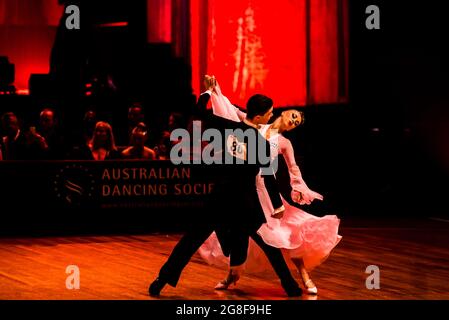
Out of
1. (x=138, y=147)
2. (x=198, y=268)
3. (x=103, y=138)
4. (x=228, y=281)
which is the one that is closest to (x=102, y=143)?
(x=103, y=138)

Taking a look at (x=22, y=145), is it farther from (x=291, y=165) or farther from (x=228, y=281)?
(x=291, y=165)

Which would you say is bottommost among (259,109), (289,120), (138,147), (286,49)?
(138,147)

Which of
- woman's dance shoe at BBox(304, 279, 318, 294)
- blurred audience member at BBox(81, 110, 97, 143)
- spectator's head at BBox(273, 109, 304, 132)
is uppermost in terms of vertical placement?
spectator's head at BBox(273, 109, 304, 132)

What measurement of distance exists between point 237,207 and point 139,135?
556cm

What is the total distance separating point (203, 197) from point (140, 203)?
0.83 m

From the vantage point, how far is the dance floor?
26.3 ft

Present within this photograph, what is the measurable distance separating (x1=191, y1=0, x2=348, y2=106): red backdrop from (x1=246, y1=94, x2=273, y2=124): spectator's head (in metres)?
7.00

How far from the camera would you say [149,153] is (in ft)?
42.7

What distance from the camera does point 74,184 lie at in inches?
489

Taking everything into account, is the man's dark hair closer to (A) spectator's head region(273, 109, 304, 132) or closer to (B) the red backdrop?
(A) spectator's head region(273, 109, 304, 132)

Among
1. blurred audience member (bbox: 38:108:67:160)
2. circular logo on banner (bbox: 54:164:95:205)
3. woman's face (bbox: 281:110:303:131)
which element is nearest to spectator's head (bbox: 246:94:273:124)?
woman's face (bbox: 281:110:303:131)

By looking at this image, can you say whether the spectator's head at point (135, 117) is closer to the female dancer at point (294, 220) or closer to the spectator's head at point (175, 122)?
the spectator's head at point (175, 122)

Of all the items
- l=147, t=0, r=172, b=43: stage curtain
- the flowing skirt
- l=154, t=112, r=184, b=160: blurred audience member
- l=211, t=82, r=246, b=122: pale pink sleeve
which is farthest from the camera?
l=147, t=0, r=172, b=43: stage curtain
